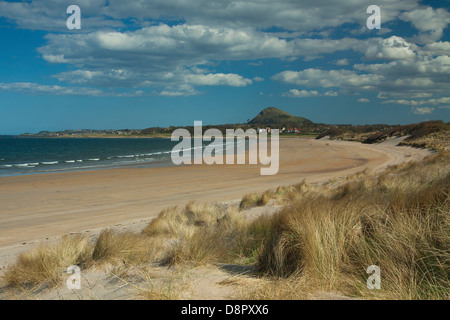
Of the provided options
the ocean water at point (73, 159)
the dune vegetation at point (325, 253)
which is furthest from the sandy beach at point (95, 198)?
the ocean water at point (73, 159)

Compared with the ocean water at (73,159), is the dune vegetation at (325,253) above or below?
above

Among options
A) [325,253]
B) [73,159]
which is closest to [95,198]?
[325,253]

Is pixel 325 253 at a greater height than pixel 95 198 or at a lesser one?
greater

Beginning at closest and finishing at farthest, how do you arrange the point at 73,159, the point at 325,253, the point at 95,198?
1. the point at 325,253
2. the point at 95,198
3. the point at 73,159

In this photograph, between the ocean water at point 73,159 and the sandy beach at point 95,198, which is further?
the ocean water at point 73,159

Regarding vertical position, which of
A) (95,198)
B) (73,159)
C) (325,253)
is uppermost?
(325,253)

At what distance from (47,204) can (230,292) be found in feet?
43.2

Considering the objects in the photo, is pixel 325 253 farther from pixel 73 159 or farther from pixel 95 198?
pixel 73 159

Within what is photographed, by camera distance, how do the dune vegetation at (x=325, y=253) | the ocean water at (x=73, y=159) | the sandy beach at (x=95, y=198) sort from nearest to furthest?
the dune vegetation at (x=325, y=253) → the sandy beach at (x=95, y=198) → the ocean water at (x=73, y=159)

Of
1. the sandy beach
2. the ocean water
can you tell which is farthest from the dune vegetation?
the ocean water

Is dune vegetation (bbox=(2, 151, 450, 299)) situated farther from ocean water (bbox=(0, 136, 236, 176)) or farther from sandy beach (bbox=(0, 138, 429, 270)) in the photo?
ocean water (bbox=(0, 136, 236, 176))

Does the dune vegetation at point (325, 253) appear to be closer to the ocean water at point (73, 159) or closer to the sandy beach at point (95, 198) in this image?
the sandy beach at point (95, 198)

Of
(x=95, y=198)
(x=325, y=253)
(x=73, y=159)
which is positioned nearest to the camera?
(x=325, y=253)
